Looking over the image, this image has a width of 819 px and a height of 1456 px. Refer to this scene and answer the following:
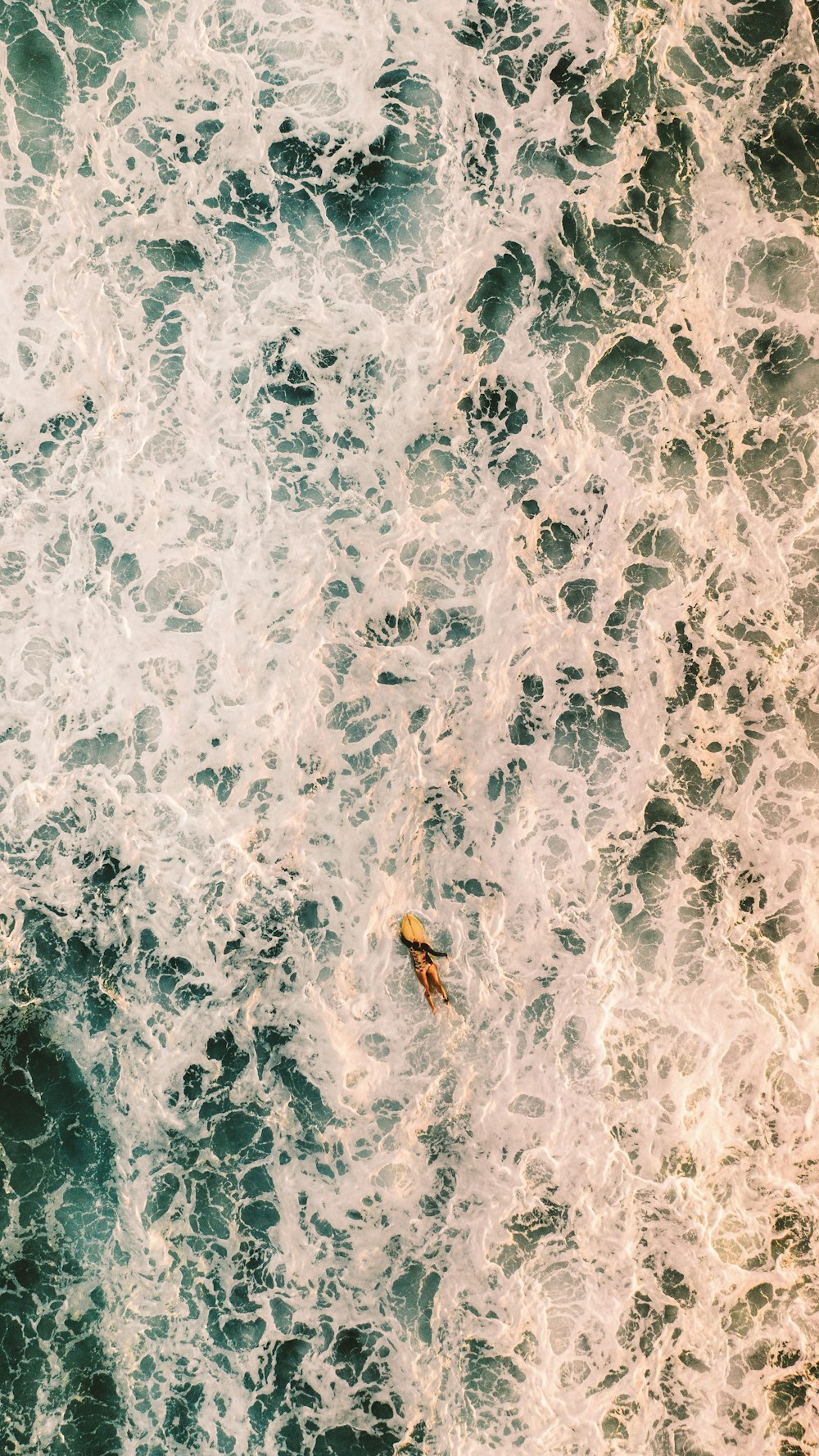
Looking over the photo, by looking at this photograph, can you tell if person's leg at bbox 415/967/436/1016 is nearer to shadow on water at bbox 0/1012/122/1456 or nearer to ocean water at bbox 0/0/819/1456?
ocean water at bbox 0/0/819/1456

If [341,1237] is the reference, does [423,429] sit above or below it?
above

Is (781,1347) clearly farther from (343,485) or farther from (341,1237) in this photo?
(343,485)

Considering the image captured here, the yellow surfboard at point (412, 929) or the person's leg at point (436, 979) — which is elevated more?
the yellow surfboard at point (412, 929)

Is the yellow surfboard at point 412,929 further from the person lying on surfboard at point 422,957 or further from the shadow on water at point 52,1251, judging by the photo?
the shadow on water at point 52,1251

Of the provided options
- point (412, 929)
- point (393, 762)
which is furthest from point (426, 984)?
point (393, 762)

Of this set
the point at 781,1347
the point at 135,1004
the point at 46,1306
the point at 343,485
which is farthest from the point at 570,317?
the point at 46,1306

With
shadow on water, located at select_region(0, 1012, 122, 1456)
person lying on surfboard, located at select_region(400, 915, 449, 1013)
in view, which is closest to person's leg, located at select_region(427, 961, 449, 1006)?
person lying on surfboard, located at select_region(400, 915, 449, 1013)

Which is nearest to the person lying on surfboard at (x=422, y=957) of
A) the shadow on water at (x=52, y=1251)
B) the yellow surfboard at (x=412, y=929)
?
the yellow surfboard at (x=412, y=929)

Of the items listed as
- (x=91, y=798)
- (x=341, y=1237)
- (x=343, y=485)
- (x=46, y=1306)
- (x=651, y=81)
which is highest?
(x=651, y=81)
